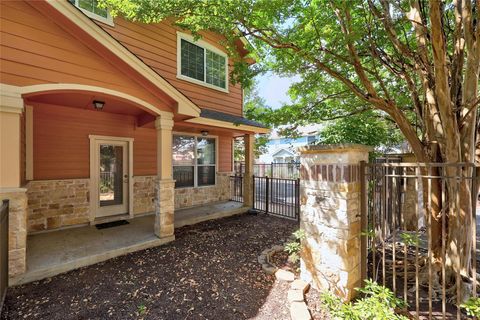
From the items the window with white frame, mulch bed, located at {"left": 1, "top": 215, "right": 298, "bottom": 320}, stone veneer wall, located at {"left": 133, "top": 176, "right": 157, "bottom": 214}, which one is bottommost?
mulch bed, located at {"left": 1, "top": 215, "right": 298, "bottom": 320}

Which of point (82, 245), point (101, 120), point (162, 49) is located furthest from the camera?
point (162, 49)

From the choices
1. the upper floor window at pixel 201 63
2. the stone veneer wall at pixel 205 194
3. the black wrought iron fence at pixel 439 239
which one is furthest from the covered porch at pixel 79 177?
the black wrought iron fence at pixel 439 239

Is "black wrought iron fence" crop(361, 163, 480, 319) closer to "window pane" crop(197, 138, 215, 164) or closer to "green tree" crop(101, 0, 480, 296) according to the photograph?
"green tree" crop(101, 0, 480, 296)

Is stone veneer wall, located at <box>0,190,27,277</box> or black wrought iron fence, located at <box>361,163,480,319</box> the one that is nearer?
black wrought iron fence, located at <box>361,163,480,319</box>

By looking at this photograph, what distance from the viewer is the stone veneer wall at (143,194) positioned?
628cm

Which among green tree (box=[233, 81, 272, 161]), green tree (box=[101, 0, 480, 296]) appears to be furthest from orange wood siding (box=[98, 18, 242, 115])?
green tree (box=[101, 0, 480, 296])

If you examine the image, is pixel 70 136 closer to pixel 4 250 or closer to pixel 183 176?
pixel 4 250

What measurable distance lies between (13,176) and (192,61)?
5.66 metres

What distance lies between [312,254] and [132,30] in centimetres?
683

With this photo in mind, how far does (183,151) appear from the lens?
A: 24.6 ft

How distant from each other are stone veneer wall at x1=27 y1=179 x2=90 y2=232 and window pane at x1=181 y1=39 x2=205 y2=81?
14.1ft

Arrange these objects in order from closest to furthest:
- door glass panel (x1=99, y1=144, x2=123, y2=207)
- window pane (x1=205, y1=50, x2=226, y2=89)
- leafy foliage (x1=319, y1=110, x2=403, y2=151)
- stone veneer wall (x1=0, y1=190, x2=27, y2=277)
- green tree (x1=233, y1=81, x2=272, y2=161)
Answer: stone veneer wall (x1=0, y1=190, x2=27, y2=277) < green tree (x1=233, y1=81, x2=272, y2=161) < leafy foliage (x1=319, y1=110, x2=403, y2=151) < door glass panel (x1=99, y1=144, x2=123, y2=207) < window pane (x1=205, y1=50, x2=226, y2=89)

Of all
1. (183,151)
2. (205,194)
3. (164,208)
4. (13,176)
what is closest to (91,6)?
(183,151)

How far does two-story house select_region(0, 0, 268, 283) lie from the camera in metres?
3.22
